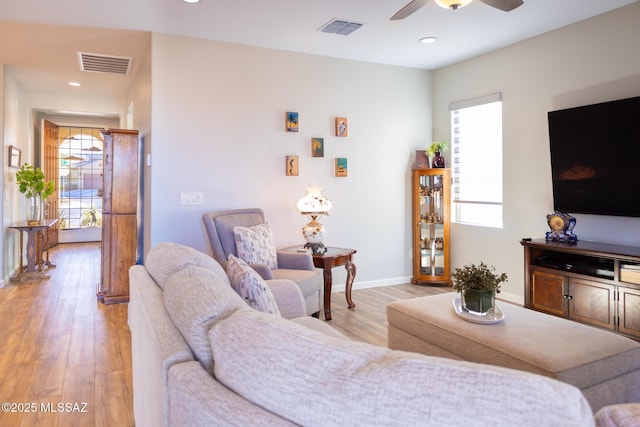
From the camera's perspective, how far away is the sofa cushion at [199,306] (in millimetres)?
1136

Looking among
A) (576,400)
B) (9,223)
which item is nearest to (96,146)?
(9,223)

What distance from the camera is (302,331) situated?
937 millimetres

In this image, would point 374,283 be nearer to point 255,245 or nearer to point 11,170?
point 255,245

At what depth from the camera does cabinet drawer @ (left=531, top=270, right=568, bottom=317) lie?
3570 millimetres

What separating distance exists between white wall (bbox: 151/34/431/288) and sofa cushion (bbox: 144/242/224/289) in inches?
93.1

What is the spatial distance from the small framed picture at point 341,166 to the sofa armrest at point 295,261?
136 centimetres

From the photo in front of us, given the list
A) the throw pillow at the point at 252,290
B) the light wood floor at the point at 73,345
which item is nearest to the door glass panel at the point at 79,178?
the light wood floor at the point at 73,345

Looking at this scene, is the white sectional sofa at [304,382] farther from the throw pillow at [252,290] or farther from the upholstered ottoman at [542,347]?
the upholstered ottoman at [542,347]

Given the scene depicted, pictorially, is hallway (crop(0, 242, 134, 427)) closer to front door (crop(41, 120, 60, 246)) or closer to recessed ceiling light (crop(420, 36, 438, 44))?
recessed ceiling light (crop(420, 36, 438, 44))

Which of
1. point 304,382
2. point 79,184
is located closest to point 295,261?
point 304,382

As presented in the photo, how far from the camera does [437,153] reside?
5215 mm

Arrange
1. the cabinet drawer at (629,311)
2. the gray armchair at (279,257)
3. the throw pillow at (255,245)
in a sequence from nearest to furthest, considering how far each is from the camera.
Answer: the cabinet drawer at (629,311), the gray armchair at (279,257), the throw pillow at (255,245)

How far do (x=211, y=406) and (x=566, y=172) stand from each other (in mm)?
3933

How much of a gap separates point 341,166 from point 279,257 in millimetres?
1510
